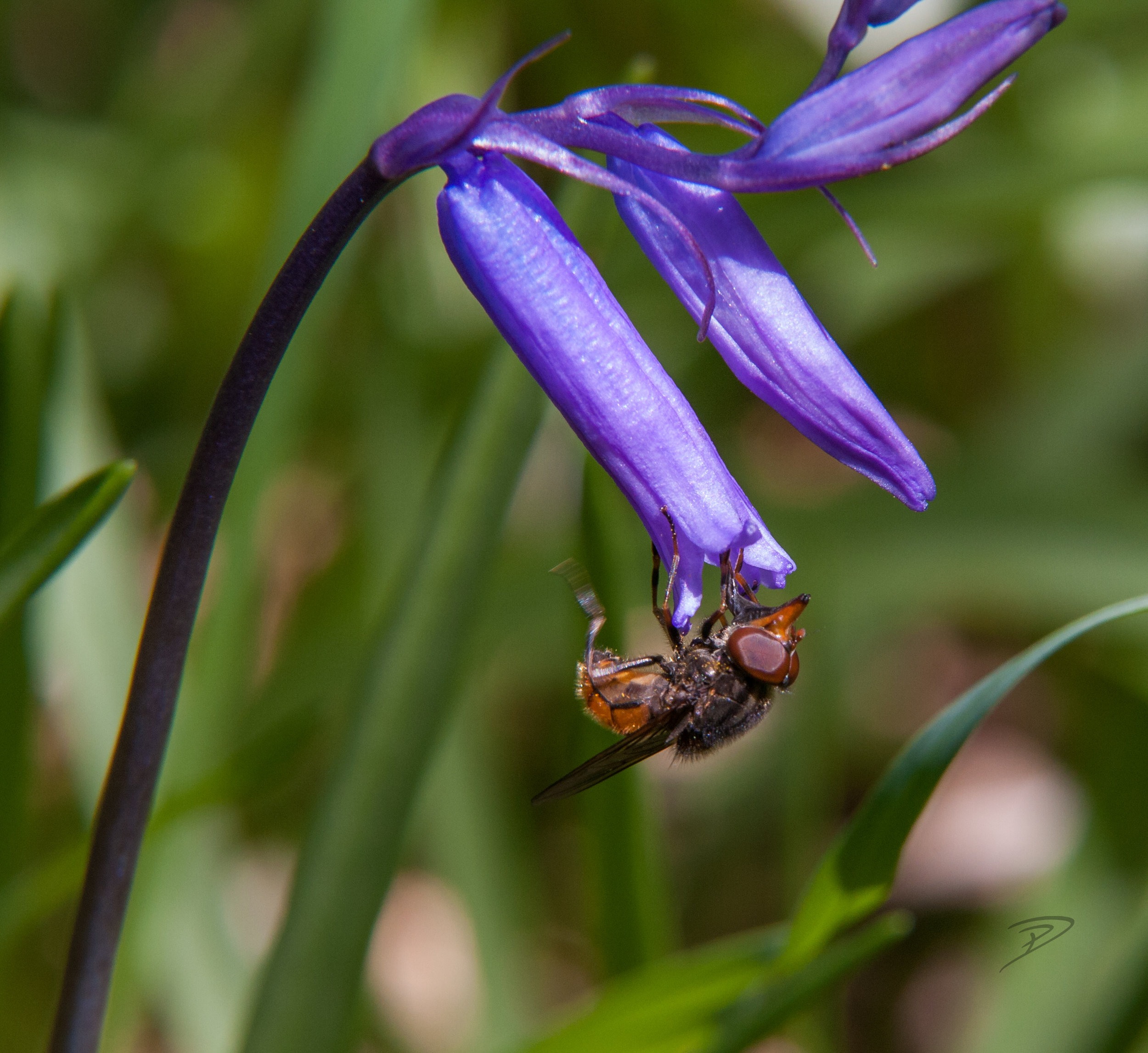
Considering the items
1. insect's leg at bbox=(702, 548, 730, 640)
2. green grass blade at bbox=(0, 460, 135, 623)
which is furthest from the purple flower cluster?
green grass blade at bbox=(0, 460, 135, 623)

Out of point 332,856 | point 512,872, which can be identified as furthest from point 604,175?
point 512,872

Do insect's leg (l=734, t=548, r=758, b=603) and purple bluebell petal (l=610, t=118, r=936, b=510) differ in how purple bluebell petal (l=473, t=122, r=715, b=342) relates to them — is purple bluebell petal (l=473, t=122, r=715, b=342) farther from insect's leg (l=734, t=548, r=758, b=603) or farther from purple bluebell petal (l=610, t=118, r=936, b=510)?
insect's leg (l=734, t=548, r=758, b=603)

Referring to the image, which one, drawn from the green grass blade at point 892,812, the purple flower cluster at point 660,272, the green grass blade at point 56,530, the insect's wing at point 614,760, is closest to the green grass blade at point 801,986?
the green grass blade at point 892,812

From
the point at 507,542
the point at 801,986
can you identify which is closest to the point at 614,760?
the point at 801,986

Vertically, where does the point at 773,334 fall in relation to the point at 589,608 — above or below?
above

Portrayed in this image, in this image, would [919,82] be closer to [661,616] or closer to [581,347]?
[581,347]

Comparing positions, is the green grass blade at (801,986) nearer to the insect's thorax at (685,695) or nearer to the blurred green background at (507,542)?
the blurred green background at (507,542)

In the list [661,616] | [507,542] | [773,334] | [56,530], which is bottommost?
[507,542]
